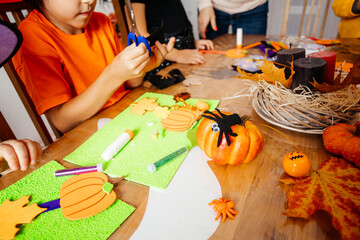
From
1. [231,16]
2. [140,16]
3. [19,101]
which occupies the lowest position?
[19,101]

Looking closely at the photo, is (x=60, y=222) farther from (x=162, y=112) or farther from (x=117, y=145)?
(x=162, y=112)

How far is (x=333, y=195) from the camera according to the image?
1.09 ft

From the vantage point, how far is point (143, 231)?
0.34m

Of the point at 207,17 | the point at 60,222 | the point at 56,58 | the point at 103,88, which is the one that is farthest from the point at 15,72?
the point at 207,17

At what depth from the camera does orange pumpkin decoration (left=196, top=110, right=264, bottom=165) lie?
16.4 inches

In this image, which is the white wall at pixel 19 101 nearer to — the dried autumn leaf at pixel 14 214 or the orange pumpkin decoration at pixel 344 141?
the dried autumn leaf at pixel 14 214

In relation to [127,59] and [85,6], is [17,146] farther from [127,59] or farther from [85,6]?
[85,6]

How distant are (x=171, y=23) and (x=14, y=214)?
1.25 meters

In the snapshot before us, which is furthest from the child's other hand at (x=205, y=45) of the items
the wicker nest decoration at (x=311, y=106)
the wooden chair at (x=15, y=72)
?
the wooden chair at (x=15, y=72)

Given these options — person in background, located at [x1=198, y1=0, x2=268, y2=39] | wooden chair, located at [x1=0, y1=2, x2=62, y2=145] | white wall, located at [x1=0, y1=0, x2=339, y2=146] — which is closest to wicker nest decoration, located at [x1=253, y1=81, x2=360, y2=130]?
person in background, located at [x1=198, y1=0, x2=268, y2=39]

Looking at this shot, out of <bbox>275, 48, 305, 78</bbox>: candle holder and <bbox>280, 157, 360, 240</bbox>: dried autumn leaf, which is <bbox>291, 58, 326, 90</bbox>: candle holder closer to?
<bbox>275, 48, 305, 78</bbox>: candle holder

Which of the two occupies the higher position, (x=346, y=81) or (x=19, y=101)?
(x=346, y=81)

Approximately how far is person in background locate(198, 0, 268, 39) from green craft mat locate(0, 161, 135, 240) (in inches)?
49.3

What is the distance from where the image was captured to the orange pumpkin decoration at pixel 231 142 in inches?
16.4
